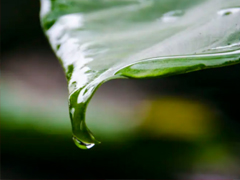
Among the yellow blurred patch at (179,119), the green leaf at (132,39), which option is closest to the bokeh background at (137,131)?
the yellow blurred patch at (179,119)

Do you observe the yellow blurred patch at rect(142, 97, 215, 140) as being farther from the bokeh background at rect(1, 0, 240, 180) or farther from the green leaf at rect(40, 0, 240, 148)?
the green leaf at rect(40, 0, 240, 148)

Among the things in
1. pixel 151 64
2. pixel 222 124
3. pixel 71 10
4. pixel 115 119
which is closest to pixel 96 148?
pixel 115 119

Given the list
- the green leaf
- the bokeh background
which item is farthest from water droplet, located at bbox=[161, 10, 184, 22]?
the bokeh background

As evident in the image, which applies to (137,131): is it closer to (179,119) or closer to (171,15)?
(179,119)

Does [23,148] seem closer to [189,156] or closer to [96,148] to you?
[96,148]

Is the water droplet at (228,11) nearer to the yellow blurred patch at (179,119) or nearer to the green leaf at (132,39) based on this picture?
the green leaf at (132,39)

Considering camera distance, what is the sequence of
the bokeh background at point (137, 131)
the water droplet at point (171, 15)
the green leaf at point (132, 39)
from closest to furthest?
the green leaf at point (132, 39)
the water droplet at point (171, 15)
the bokeh background at point (137, 131)

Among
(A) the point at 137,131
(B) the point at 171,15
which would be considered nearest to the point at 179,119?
(A) the point at 137,131
